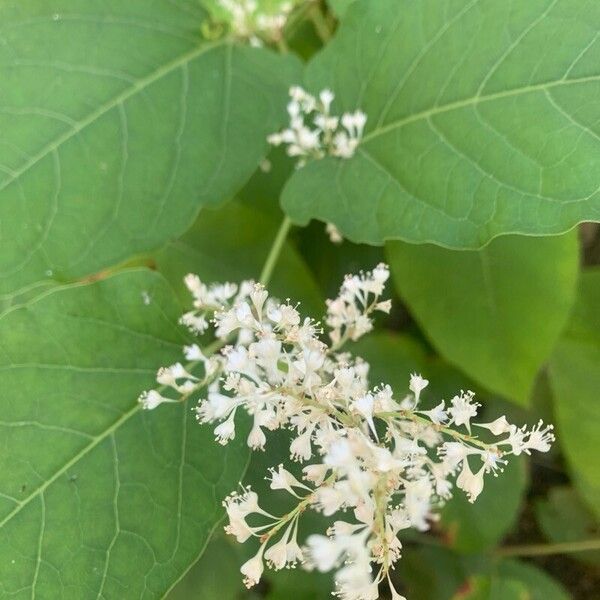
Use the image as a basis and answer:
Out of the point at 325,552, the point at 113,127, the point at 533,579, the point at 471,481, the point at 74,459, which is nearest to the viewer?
the point at 325,552

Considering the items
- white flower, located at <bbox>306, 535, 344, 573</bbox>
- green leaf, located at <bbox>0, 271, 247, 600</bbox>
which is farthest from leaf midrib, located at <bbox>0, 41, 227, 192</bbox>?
white flower, located at <bbox>306, 535, 344, 573</bbox>

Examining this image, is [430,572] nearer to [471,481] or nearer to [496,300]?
[496,300]

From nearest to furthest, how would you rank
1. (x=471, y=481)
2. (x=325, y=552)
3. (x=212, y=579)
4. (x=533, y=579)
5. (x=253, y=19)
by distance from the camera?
(x=325, y=552), (x=471, y=481), (x=253, y=19), (x=212, y=579), (x=533, y=579)

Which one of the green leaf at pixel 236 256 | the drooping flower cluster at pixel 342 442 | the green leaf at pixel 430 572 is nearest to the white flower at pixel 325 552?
the drooping flower cluster at pixel 342 442

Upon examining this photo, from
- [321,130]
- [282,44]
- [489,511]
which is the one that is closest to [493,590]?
[489,511]

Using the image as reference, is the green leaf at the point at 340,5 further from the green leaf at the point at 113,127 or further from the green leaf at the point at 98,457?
the green leaf at the point at 98,457
